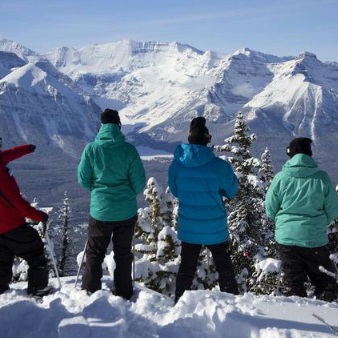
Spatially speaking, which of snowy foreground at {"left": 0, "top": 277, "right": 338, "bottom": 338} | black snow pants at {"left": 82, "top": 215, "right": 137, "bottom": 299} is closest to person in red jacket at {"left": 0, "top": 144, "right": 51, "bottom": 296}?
black snow pants at {"left": 82, "top": 215, "right": 137, "bottom": 299}

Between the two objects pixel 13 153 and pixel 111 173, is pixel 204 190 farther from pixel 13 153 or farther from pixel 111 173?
pixel 13 153

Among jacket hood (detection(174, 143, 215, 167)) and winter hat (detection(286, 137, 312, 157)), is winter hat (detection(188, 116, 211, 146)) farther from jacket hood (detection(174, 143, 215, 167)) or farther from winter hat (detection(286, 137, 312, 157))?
winter hat (detection(286, 137, 312, 157))

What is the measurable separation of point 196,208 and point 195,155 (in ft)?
2.45

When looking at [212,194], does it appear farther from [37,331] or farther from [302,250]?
[37,331]

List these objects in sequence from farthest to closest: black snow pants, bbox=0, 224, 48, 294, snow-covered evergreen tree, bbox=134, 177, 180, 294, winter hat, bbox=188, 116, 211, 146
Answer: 1. snow-covered evergreen tree, bbox=134, 177, 180, 294
2. winter hat, bbox=188, 116, 211, 146
3. black snow pants, bbox=0, 224, 48, 294

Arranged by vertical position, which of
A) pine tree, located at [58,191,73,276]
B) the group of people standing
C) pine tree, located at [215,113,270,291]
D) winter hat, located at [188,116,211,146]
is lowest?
pine tree, located at [58,191,73,276]

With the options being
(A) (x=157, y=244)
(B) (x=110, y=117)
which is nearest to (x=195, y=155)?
(B) (x=110, y=117)

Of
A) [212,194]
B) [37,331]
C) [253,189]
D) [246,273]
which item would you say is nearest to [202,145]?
[212,194]

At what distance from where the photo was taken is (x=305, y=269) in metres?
7.15

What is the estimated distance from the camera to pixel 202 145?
7.02m

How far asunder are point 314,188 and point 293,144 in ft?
2.30

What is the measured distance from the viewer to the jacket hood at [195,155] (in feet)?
22.7

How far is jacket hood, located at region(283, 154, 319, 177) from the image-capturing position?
22.7ft

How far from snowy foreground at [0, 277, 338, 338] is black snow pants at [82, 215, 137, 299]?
99 centimetres
